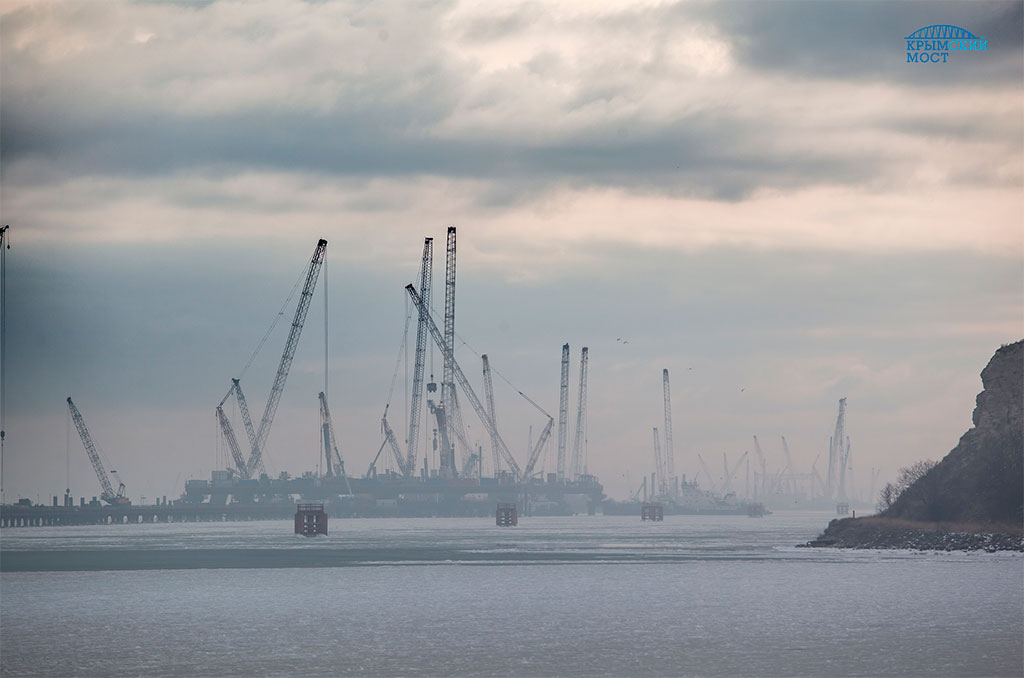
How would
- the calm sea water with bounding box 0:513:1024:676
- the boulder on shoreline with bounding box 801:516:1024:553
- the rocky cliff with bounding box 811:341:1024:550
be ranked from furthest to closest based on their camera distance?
1. the rocky cliff with bounding box 811:341:1024:550
2. the boulder on shoreline with bounding box 801:516:1024:553
3. the calm sea water with bounding box 0:513:1024:676

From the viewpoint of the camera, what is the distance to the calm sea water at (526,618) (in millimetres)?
59000

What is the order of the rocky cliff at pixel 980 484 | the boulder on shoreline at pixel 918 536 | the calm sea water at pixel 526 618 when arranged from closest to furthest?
the calm sea water at pixel 526 618
the boulder on shoreline at pixel 918 536
the rocky cliff at pixel 980 484

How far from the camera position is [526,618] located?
7981 centimetres

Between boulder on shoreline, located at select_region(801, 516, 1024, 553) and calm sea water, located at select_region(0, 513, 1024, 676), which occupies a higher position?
boulder on shoreline, located at select_region(801, 516, 1024, 553)

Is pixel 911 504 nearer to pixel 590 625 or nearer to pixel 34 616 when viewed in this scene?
pixel 590 625

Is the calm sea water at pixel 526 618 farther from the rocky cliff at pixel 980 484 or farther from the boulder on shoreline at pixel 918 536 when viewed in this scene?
the rocky cliff at pixel 980 484

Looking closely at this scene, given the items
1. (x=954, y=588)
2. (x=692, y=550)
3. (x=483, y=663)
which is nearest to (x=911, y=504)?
(x=692, y=550)

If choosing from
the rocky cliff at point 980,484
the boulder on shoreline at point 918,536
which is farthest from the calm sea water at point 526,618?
the rocky cliff at point 980,484

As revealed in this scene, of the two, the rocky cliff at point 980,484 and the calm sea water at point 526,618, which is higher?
the rocky cliff at point 980,484

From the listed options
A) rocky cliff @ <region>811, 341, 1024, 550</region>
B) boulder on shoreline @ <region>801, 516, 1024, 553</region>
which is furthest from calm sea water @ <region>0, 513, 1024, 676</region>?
rocky cliff @ <region>811, 341, 1024, 550</region>

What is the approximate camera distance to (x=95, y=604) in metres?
91.7

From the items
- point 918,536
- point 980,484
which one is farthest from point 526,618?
point 918,536

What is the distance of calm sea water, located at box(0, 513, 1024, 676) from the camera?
59000 millimetres

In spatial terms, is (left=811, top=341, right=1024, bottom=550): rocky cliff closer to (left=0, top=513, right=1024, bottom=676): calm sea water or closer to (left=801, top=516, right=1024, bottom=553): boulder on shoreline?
(left=801, top=516, right=1024, bottom=553): boulder on shoreline
